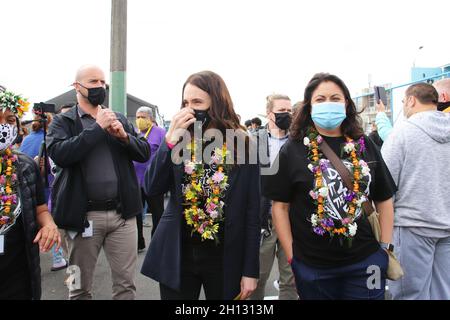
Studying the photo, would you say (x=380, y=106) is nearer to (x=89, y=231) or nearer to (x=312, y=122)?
(x=312, y=122)

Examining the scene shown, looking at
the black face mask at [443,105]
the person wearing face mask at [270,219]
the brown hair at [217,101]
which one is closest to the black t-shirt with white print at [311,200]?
the brown hair at [217,101]

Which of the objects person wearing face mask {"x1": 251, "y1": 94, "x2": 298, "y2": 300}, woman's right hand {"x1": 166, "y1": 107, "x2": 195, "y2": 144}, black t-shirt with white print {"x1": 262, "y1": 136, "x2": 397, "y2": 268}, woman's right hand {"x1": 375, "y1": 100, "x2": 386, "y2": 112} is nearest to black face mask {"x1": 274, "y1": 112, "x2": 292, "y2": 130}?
person wearing face mask {"x1": 251, "y1": 94, "x2": 298, "y2": 300}

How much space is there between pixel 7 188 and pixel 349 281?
2152 millimetres

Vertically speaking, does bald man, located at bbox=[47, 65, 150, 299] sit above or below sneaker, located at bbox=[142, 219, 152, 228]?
above

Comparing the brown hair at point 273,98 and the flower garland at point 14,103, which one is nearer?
the flower garland at point 14,103

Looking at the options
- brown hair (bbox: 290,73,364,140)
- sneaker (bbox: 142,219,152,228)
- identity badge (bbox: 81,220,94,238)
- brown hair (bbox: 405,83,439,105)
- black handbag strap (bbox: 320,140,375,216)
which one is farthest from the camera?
sneaker (bbox: 142,219,152,228)

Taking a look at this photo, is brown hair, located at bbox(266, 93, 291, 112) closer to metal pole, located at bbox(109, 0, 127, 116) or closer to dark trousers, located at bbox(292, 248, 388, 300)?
dark trousers, located at bbox(292, 248, 388, 300)

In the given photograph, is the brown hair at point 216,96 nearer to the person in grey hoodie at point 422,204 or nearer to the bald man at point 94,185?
the bald man at point 94,185

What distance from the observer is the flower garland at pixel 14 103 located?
7.20 feet

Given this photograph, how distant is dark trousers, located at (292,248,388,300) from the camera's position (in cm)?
203

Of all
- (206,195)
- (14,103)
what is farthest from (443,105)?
(14,103)

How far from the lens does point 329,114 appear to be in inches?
86.0

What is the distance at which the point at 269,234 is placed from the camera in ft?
10.6

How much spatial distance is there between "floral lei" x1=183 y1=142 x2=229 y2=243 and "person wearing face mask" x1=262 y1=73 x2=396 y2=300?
0.33 metres
